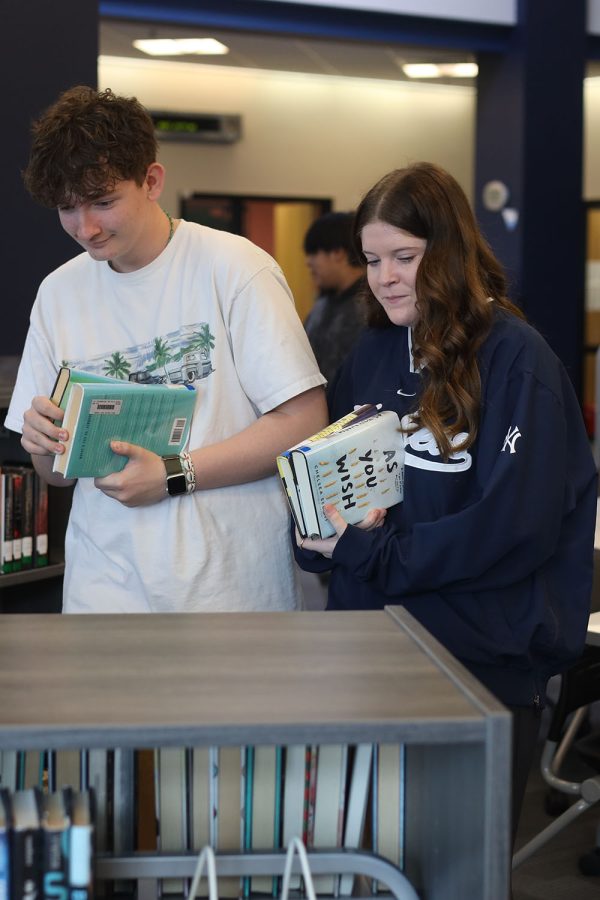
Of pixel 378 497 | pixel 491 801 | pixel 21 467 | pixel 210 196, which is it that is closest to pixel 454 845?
pixel 491 801

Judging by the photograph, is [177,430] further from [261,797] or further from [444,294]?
[261,797]

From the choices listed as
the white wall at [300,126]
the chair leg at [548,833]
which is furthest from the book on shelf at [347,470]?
the white wall at [300,126]

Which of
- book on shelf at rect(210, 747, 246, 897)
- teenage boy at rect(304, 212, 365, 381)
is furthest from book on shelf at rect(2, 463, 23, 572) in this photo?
teenage boy at rect(304, 212, 365, 381)

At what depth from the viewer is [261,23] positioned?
808 centimetres

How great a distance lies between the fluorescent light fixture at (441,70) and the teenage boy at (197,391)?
886cm

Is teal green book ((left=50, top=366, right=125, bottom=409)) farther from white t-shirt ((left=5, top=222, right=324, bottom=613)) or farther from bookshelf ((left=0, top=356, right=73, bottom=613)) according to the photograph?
bookshelf ((left=0, top=356, right=73, bottom=613))

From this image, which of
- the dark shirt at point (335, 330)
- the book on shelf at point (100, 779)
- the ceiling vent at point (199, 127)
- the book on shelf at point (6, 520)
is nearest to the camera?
the book on shelf at point (100, 779)

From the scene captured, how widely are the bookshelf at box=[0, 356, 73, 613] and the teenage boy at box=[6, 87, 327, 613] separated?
82 centimetres

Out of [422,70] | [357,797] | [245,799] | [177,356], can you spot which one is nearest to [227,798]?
[245,799]

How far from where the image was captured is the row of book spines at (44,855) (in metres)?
1.20

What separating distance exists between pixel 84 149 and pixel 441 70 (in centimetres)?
929

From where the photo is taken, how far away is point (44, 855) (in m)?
1.21

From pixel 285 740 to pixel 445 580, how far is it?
2.16ft

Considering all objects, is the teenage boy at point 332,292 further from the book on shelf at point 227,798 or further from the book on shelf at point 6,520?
the book on shelf at point 227,798
